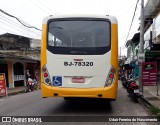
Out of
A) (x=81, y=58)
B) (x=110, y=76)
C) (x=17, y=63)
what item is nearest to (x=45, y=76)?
(x=81, y=58)

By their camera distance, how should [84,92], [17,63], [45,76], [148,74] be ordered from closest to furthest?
[84,92] → [45,76] → [148,74] → [17,63]

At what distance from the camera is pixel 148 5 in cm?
2742

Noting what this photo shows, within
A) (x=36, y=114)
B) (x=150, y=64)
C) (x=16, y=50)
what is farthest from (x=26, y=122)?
(x=16, y=50)

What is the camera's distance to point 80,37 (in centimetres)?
1036

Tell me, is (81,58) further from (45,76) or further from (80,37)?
(45,76)

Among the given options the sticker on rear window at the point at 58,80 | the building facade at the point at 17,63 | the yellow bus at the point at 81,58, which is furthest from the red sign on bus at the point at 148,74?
the building facade at the point at 17,63

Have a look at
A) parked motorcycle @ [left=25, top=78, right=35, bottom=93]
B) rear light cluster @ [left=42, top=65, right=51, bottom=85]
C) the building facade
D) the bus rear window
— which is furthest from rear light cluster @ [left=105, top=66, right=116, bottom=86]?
the building facade

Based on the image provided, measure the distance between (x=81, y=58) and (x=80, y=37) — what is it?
2.47 ft

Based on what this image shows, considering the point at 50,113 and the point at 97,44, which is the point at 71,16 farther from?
A: the point at 50,113

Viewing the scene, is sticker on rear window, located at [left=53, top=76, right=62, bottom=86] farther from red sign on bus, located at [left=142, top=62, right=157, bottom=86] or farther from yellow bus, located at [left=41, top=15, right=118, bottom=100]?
red sign on bus, located at [left=142, top=62, right=157, bottom=86]

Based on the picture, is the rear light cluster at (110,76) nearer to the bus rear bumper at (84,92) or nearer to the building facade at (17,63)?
the bus rear bumper at (84,92)

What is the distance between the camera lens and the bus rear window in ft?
33.5

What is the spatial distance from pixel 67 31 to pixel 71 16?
1.76ft

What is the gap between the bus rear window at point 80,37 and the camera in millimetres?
10203
